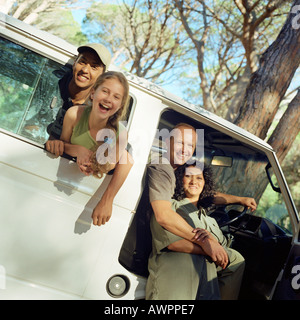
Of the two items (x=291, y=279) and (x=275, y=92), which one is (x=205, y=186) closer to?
(x=291, y=279)

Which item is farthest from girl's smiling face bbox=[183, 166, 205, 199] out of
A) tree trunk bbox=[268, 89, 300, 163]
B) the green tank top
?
tree trunk bbox=[268, 89, 300, 163]

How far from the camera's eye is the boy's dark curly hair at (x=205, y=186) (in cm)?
247

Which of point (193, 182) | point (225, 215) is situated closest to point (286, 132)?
point (225, 215)

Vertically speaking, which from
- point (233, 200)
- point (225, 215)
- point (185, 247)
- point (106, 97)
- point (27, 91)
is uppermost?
point (106, 97)

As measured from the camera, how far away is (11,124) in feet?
6.28

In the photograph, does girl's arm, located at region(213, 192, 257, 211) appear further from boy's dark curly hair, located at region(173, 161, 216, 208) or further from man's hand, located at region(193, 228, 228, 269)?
man's hand, located at region(193, 228, 228, 269)

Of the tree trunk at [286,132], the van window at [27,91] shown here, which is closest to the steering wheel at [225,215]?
the van window at [27,91]

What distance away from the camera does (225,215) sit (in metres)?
2.79

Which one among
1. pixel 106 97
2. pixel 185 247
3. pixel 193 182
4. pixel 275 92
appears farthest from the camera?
pixel 275 92

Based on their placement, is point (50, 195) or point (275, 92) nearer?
point (50, 195)

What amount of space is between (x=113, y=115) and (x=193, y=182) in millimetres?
887

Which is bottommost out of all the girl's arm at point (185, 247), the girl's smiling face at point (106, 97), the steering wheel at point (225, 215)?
the girl's arm at point (185, 247)

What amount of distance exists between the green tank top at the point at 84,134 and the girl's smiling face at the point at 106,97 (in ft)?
0.24

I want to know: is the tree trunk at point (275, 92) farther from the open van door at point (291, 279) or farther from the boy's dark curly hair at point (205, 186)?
the open van door at point (291, 279)
